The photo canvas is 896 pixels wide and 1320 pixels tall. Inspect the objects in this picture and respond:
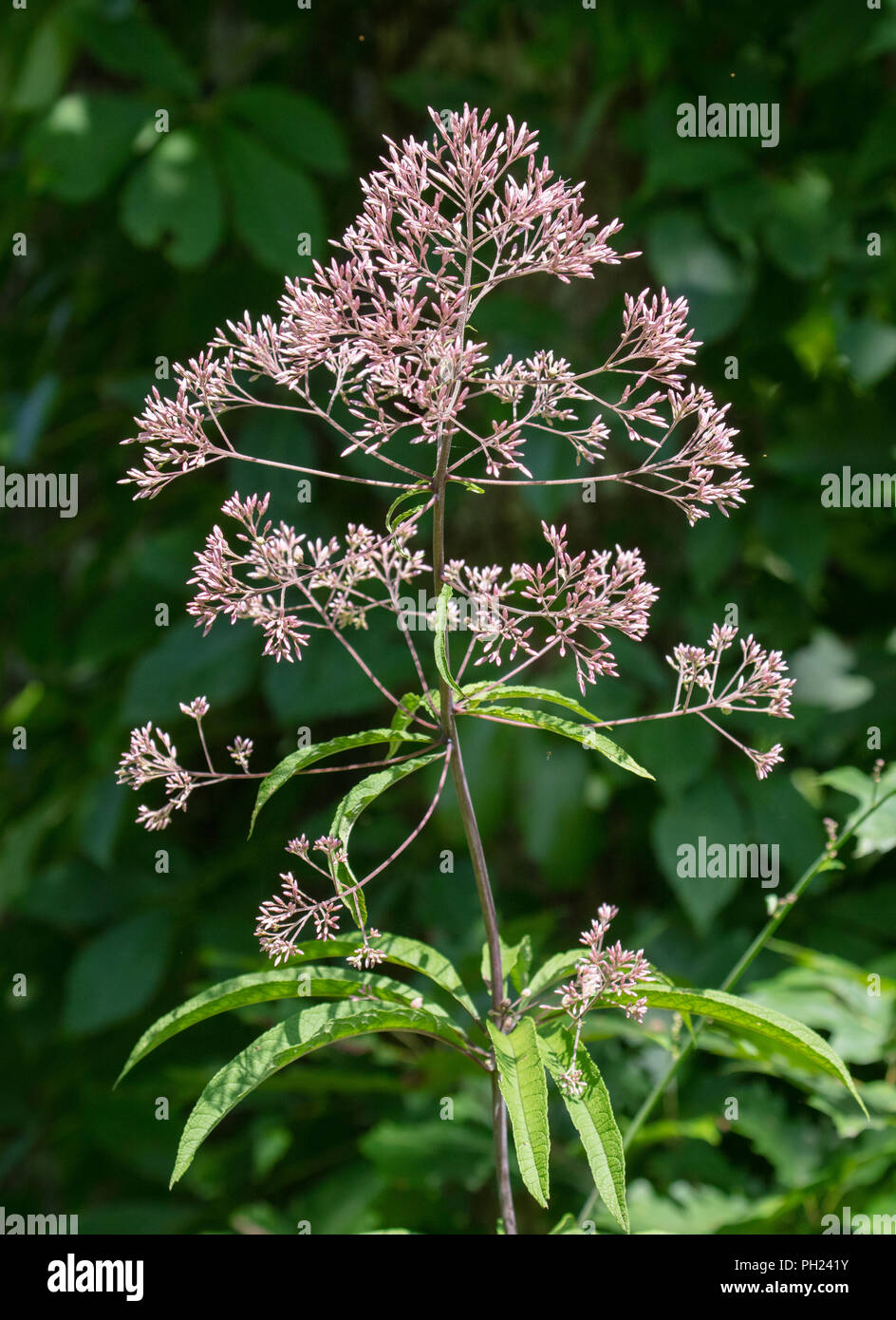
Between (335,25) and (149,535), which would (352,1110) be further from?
(335,25)

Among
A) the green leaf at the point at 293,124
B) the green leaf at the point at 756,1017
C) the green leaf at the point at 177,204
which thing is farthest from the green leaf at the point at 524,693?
the green leaf at the point at 293,124

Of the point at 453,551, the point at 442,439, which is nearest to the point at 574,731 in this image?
the point at 442,439

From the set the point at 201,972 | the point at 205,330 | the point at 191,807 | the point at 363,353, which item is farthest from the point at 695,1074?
the point at 205,330

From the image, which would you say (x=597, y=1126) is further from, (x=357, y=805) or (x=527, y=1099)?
(x=357, y=805)

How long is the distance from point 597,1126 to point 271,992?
0.16m

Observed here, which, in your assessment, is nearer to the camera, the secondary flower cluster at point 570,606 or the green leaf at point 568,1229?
the secondary flower cluster at point 570,606

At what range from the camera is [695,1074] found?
118cm

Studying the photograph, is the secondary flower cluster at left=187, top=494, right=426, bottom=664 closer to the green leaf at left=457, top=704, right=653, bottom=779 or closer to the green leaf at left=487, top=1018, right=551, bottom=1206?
the green leaf at left=457, top=704, right=653, bottom=779

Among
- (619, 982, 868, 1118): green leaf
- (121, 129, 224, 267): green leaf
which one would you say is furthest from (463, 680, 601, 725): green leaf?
(121, 129, 224, 267): green leaf

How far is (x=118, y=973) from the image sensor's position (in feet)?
4.62

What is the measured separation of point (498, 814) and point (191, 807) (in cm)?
55

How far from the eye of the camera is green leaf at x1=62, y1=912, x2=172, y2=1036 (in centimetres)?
139

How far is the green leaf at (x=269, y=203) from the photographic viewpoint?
1.32m

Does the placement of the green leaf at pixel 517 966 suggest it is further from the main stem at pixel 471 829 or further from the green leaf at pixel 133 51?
the green leaf at pixel 133 51
